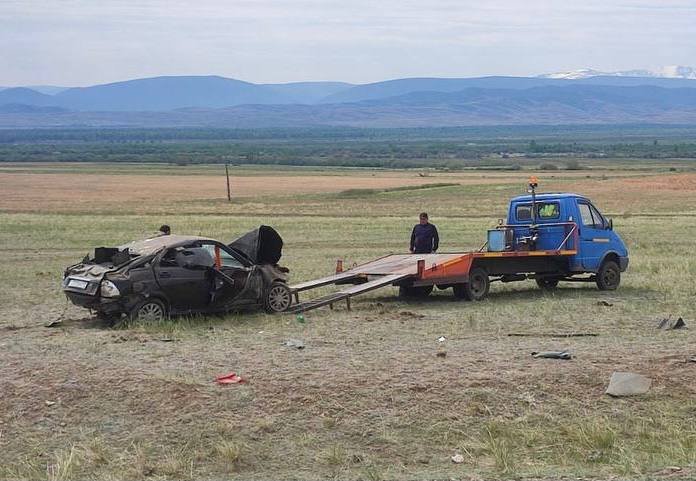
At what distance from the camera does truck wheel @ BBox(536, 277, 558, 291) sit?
22.6m

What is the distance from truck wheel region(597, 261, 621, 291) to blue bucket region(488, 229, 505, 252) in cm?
196

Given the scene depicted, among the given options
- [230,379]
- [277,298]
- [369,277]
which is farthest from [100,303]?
[369,277]

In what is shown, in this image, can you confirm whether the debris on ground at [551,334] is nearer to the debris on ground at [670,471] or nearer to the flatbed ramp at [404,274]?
the flatbed ramp at [404,274]

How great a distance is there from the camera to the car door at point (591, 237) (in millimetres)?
21578

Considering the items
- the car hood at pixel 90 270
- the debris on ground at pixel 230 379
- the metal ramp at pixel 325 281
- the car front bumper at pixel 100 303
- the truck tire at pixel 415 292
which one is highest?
the car hood at pixel 90 270

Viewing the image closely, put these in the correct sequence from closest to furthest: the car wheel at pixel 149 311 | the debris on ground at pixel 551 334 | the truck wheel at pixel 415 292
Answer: the debris on ground at pixel 551 334 → the car wheel at pixel 149 311 → the truck wheel at pixel 415 292

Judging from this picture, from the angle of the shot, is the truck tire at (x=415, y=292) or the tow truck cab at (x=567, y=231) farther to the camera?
the tow truck cab at (x=567, y=231)

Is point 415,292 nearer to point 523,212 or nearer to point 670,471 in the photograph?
point 523,212

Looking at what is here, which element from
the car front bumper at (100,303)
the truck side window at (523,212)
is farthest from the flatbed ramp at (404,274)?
the car front bumper at (100,303)

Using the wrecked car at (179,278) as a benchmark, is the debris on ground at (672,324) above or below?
below

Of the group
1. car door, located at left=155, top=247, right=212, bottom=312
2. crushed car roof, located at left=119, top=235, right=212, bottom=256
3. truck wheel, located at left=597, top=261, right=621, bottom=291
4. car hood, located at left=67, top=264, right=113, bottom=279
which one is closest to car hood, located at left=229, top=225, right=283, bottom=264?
crushed car roof, located at left=119, top=235, right=212, bottom=256

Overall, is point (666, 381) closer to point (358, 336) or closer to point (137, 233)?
point (358, 336)

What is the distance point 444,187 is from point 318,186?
13.9 m

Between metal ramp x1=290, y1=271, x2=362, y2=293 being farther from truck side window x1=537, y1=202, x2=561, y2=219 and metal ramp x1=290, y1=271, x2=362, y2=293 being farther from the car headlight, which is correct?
truck side window x1=537, y1=202, x2=561, y2=219
